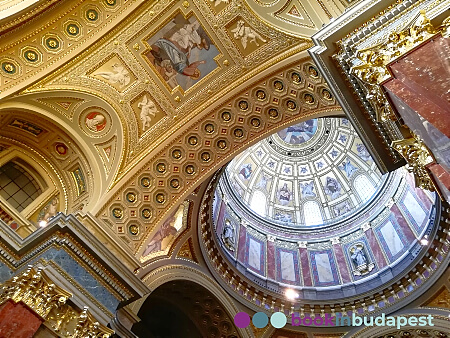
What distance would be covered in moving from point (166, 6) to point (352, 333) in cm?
1159

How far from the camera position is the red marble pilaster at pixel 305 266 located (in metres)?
15.4

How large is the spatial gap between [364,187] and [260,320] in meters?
8.26

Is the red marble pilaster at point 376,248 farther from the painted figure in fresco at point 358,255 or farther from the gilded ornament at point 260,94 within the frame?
the gilded ornament at point 260,94

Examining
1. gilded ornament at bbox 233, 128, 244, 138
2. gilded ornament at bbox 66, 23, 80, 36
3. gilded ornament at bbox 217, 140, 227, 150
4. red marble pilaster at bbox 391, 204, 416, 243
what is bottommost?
gilded ornament at bbox 66, 23, 80, 36

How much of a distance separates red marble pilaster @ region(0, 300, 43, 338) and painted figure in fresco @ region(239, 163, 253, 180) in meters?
12.8

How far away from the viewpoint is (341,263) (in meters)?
15.8

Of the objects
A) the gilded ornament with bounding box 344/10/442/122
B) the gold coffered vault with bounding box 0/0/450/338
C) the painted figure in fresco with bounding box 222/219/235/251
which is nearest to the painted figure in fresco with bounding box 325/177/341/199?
the gold coffered vault with bounding box 0/0/450/338

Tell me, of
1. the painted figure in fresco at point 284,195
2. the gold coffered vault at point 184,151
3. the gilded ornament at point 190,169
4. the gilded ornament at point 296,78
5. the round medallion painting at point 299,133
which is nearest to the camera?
the gold coffered vault at point 184,151

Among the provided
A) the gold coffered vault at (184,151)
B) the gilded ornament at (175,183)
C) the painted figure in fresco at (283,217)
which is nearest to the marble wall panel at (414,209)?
the gold coffered vault at (184,151)

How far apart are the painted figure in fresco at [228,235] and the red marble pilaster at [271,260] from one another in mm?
1912

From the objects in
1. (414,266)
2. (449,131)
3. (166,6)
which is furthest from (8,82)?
(414,266)

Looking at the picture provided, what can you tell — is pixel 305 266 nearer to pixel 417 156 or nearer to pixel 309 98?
pixel 309 98

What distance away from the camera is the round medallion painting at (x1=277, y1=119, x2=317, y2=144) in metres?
20.1

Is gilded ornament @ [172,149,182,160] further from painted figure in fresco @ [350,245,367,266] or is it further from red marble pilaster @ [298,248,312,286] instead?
painted figure in fresco @ [350,245,367,266]
